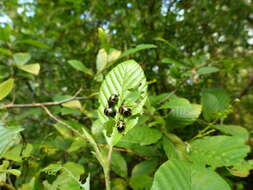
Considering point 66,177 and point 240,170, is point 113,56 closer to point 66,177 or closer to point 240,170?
point 66,177

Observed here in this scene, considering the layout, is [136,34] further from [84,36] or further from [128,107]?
[128,107]

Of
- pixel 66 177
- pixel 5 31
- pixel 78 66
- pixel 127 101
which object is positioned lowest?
pixel 66 177

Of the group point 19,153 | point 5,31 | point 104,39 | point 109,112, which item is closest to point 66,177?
point 19,153

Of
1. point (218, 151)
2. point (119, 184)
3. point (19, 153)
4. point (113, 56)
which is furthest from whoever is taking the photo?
point (113, 56)

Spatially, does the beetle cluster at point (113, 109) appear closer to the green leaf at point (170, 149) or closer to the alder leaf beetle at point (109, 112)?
the alder leaf beetle at point (109, 112)

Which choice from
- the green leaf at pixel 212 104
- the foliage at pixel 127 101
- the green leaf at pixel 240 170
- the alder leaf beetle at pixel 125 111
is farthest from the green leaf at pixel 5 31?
the green leaf at pixel 240 170

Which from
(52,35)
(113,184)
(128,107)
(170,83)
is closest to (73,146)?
(113,184)

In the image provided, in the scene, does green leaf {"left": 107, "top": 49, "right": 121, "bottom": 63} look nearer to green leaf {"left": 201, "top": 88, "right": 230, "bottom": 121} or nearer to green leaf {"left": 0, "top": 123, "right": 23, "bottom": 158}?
green leaf {"left": 201, "top": 88, "right": 230, "bottom": 121}
